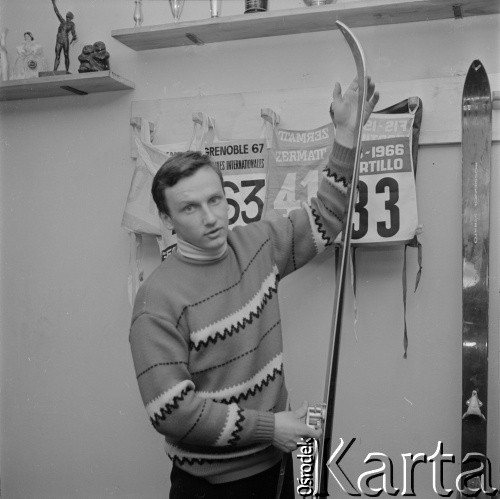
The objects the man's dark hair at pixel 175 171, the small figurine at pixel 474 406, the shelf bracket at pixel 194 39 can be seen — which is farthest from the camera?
the shelf bracket at pixel 194 39

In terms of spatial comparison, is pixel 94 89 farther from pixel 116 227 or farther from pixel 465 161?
pixel 465 161

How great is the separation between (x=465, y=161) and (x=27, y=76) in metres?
1.38

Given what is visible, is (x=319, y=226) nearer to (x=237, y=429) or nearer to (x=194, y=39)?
(x=237, y=429)

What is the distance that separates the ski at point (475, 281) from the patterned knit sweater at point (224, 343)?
1.69ft

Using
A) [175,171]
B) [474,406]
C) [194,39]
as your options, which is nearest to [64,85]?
[194,39]

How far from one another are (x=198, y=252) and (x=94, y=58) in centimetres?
106

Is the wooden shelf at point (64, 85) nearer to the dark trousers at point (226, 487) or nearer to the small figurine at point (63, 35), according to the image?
the small figurine at point (63, 35)

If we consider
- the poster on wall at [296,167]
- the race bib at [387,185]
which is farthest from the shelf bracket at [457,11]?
the poster on wall at [296,167]

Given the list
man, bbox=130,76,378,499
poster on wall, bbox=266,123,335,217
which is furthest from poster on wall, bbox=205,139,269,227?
man, bbox=130,76,378,499

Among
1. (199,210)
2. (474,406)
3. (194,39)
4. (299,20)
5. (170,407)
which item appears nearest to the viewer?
(170,407)

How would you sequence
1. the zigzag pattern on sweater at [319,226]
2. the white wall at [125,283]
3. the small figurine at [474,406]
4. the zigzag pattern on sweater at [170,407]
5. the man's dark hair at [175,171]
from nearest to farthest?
the zigzag pattern on sweater at [170,407], the man's dark hair at [175,171], the zigzag pattern on sweater at [319,226], the small figurine at [474,406], the white wall at [125,283]

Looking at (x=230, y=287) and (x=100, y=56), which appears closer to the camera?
(x=230, y=287)

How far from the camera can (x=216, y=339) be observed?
1.37 metres

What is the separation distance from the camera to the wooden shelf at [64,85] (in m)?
2.17
